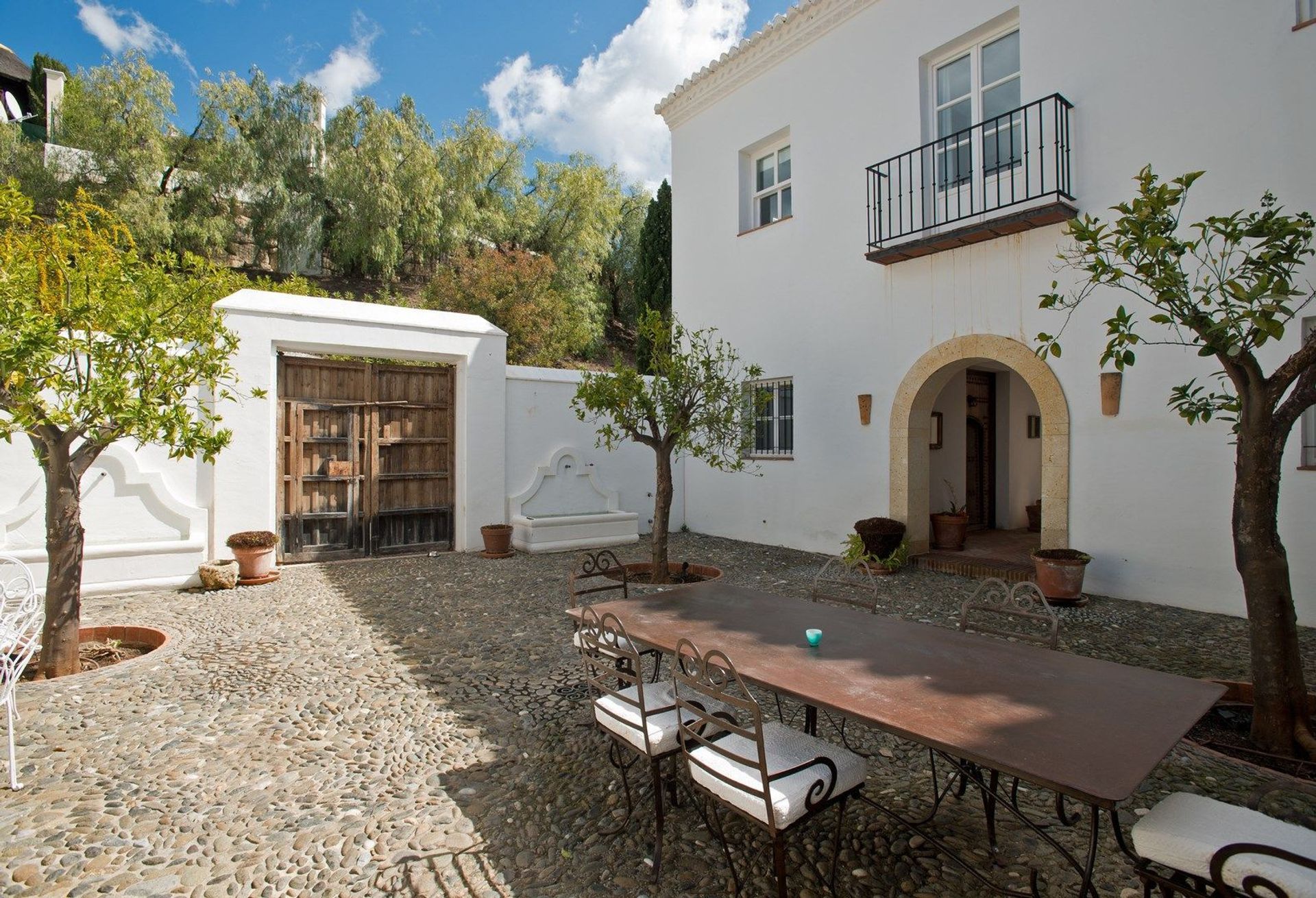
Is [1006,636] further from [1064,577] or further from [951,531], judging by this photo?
[951,531]

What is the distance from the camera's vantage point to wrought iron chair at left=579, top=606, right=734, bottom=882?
2484mm

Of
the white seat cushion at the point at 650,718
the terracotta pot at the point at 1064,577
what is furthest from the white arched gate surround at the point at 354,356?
the terracotta pot at the point at 1064,577

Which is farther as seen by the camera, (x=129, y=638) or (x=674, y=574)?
(x=674, y=574)

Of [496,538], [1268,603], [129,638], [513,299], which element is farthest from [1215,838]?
[513,299]

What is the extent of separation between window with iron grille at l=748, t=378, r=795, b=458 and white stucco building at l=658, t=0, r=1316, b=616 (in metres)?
0.04

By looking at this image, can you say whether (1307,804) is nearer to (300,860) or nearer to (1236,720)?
(1236,720)

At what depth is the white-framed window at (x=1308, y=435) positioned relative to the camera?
5293mm

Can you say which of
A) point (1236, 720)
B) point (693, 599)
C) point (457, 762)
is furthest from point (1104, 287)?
point (457, 762)

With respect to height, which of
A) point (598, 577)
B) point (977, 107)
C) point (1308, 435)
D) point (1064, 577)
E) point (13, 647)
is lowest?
point (598, 577)

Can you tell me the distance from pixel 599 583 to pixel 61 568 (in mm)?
4417

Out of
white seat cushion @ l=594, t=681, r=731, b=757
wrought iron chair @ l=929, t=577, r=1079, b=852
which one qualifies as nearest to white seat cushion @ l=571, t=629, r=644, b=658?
white seat cushion @ l=594, t=681, r=731, b=757

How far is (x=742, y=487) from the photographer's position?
1019 centimetres

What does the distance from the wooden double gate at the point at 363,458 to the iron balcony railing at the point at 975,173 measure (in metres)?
6.04

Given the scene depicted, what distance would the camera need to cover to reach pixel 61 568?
435 cm
